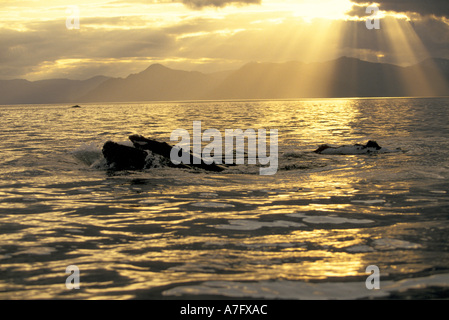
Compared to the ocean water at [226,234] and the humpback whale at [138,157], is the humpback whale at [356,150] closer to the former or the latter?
the ocean water at [226,234]

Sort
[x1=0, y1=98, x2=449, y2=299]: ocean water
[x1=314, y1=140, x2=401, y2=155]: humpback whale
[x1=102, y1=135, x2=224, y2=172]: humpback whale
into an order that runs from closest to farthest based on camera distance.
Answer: [x1=0, y1=98, x2=449, y2=299]: ocean water < [x1=102, y1=135, x2=224, y2=172]: humpback whale < [x1=314, y1=140, x2=401, y2=155]: humpback whale

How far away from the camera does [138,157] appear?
17.0 metres

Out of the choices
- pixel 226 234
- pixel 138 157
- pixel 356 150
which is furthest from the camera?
pixel 356 150

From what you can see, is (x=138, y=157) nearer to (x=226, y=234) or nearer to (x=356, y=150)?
(x=226, y=234)

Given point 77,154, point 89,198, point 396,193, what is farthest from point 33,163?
point 396,193

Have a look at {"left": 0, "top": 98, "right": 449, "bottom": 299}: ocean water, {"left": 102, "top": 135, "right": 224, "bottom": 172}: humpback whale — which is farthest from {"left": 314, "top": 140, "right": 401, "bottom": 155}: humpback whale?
{"left": 102, "top": 135, "right": 224, "bottom": 172}: humpback whale

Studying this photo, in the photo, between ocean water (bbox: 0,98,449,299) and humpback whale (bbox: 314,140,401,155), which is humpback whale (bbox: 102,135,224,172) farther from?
humpback whale (bbox: 314,140,401,155)

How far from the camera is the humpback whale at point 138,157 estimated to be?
16984 millimetres

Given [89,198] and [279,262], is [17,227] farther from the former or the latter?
[279,262]

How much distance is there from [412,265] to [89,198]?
26.4 feet

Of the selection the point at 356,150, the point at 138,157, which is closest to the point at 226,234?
the point at 138,157

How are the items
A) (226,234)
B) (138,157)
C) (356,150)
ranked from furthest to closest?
(356,150) → (138,157) → (226,234)

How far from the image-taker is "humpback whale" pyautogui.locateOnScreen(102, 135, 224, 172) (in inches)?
669

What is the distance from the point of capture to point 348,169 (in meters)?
16.5
